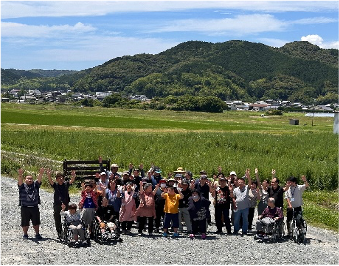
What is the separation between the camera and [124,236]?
15.6 meters

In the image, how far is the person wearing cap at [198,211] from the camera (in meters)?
15.5

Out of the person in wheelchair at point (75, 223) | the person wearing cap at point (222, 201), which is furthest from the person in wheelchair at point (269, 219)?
the person in wheelchair at point (75, 223)

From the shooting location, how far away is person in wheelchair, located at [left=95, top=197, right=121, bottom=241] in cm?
1482

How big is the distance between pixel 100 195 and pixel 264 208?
497cm

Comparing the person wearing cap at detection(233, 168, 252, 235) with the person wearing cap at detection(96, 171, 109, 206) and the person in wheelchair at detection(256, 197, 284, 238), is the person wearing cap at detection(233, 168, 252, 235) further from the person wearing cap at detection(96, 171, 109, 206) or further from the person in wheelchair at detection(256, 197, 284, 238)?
the person wearing cap at detection(96, 171, 109, 206)

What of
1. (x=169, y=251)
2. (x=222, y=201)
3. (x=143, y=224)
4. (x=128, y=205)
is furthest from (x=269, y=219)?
(x=128, y=205)

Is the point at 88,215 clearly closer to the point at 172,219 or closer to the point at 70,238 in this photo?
the point at 70,238

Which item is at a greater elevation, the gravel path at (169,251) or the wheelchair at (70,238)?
the wheelchair at (70,238)

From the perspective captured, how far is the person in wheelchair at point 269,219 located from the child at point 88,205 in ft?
15.6

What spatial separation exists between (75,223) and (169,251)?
2702 mm

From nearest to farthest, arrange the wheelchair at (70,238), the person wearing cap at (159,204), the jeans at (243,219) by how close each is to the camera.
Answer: the wheelchair at (70,238) → the person wearing cap at (159,204) → the jeans at (243,219)

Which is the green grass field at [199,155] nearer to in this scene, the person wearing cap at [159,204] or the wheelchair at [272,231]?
the wheelchair at [272,231]

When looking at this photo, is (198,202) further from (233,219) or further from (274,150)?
(274,150)

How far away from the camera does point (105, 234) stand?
582 inches
